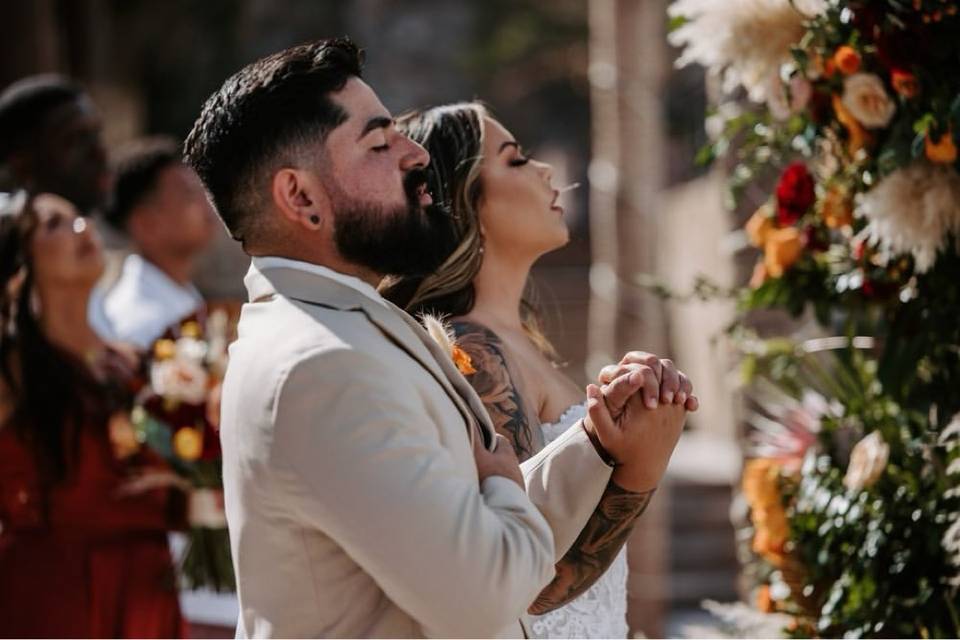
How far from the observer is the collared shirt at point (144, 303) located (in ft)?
16.3

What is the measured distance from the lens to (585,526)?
1.85 meters

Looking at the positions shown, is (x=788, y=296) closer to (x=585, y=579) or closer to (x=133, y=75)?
(x=585, y=579)

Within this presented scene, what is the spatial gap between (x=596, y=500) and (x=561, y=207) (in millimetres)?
850

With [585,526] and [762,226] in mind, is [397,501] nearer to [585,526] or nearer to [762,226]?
[585,526]

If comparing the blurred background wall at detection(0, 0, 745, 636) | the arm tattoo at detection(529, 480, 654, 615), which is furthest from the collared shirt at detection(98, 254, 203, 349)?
the arm tattoo at detection(529, 480, 654, 615)

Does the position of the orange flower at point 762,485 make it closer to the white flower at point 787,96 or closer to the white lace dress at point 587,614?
the white lace dress at point 587,614

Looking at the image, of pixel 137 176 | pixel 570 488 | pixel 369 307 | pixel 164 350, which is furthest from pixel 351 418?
pixel 137 176

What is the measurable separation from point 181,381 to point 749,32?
75.7 inches

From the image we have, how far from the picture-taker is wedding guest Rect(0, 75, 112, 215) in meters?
4.82

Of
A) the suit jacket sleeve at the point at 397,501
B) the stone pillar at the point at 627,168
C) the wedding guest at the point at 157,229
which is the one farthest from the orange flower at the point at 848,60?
the stone pillar at the point at 627,168

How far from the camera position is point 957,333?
2.67 meters

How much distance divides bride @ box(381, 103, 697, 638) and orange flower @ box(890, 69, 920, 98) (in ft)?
2.27

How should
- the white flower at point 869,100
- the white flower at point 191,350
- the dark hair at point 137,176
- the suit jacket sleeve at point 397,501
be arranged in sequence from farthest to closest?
the dark hair at point 137,176, the white flower at point 191,350, the white flower at point 869,100, the suit jacket sleeve at point 397,501

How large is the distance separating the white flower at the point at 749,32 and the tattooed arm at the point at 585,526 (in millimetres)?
1016
